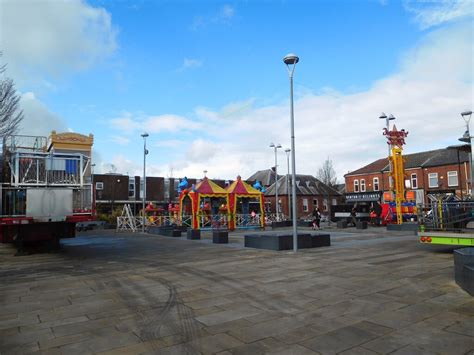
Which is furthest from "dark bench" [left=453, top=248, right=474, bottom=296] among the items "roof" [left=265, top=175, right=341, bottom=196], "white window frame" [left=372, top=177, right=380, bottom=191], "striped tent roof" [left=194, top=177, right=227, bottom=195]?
"roof" [left=265, top=175, right=341, bottom=196]

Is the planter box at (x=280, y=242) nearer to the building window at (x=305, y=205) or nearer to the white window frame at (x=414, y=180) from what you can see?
the white window frame at (x=414, y=180)

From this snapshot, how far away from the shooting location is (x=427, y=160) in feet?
152

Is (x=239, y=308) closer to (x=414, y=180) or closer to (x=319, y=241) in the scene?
(x=319, y=241)

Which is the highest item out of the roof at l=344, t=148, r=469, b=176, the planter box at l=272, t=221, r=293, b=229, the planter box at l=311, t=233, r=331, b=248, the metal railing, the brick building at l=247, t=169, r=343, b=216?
the roof at l=344, t=148, r=469, b=176

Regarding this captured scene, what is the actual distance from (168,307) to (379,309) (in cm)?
359

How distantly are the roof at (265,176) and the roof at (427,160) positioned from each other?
663 inches

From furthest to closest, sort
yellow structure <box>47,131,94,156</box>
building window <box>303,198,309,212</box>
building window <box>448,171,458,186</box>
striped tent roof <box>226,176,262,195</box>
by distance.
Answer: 1. building window <box>303,198,309,212</box>
2. building window <box>448,171,458,186</box>
3. yellow structure <box>47,131,94,156</box>
4. striped tent roof <box>226,176,262,195</box>

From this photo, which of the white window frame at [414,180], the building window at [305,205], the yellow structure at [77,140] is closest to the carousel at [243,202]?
the yellow structure at [77,140]

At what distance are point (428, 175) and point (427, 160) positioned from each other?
2.27 meters

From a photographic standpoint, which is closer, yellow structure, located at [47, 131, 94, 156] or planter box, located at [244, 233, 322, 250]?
planter box, located at [244, 233, 322, 250]

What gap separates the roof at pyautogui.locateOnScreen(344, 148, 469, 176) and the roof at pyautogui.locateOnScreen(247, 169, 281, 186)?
16829 millimetres

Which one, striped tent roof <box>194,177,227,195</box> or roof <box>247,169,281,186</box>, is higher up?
roof <box>247,169,281,186</box>

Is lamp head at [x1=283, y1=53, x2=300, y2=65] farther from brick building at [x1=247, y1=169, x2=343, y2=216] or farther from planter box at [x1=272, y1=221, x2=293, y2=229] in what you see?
brick building at [x1=247, y1=169, x2=343, y2=216]

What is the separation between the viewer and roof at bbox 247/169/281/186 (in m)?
65.8
